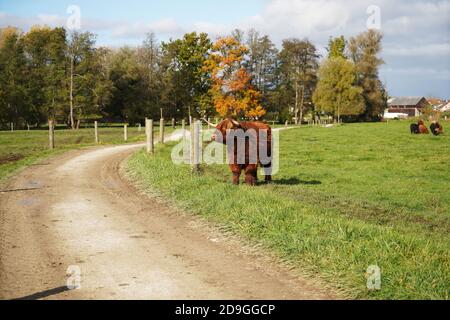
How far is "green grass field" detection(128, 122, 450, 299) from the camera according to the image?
6078mm

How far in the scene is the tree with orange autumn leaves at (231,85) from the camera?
205 ft

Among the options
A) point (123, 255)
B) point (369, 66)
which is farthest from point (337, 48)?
point (123, 255)

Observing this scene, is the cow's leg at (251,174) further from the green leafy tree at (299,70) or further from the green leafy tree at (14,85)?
the green leafy tree at (299,70)

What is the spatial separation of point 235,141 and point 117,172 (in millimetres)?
5401

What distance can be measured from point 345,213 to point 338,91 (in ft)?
230

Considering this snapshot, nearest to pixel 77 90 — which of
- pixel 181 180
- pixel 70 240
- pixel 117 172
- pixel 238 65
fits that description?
pixel 238 65

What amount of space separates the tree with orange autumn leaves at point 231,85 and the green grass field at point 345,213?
3978 centimetres

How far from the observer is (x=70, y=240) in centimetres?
791

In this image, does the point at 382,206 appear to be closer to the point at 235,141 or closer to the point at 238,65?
the point at 235,141

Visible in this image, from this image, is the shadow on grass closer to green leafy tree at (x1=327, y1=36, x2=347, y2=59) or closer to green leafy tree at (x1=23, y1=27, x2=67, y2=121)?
green leafy tree at (x1=23, y1=27, x2=67, y2=121)

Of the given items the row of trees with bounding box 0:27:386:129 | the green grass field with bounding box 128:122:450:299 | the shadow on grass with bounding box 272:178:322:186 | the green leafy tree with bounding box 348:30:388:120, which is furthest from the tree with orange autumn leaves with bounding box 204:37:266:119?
the shadow on grass with bounding box 272:178:322:186

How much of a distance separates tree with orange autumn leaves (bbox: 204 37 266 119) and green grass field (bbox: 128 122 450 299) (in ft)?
131

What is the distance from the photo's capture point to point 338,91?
78.1 metres

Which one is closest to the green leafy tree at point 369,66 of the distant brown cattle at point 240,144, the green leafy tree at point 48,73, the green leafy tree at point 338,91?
the green leafy tree at point 338,91
